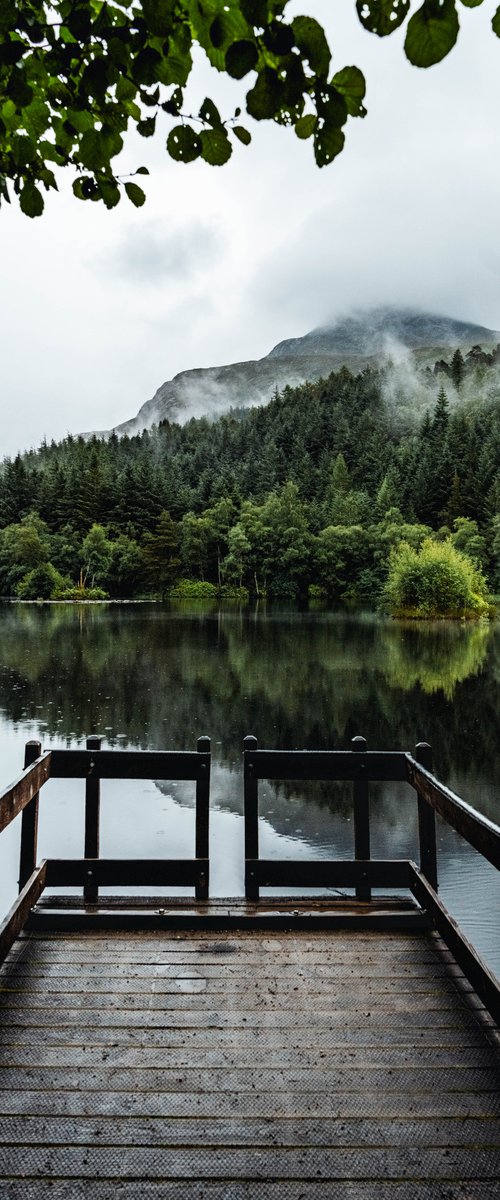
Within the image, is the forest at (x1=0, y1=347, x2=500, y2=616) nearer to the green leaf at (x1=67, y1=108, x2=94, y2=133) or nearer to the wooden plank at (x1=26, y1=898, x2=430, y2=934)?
the wooden plank at (x1=26, y1=898, x2=430, y2=934)

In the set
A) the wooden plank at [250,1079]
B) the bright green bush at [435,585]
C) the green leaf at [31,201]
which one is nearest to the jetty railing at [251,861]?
the wooden plank at [250,1079]

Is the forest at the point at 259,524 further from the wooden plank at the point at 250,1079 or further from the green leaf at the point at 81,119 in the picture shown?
the green leaf at the point at 81,119

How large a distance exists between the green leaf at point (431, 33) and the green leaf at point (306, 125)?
0.55 meters

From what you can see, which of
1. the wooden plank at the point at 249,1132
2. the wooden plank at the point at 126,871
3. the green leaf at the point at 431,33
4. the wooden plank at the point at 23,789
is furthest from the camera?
the wooden plank at the point at 126,871

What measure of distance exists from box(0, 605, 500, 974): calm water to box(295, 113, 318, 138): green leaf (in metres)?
5.58

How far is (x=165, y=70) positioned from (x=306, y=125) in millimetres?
483

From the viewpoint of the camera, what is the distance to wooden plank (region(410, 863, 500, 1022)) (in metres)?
3.10

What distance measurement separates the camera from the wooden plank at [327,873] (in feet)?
14.8

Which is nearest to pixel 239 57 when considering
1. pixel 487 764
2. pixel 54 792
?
pixel 54 792

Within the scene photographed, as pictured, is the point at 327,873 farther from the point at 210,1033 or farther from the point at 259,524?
the point at 259,524

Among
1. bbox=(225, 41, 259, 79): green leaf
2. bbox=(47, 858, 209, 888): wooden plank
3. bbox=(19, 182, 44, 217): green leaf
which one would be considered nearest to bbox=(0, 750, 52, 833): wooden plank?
bbox=(47, 858, 209, 888): wooden plank

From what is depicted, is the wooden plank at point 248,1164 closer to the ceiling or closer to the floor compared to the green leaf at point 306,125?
closer to the floor

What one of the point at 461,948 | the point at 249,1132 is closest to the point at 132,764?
the point at 461,948

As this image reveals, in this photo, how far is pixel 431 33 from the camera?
1734 millimetres
